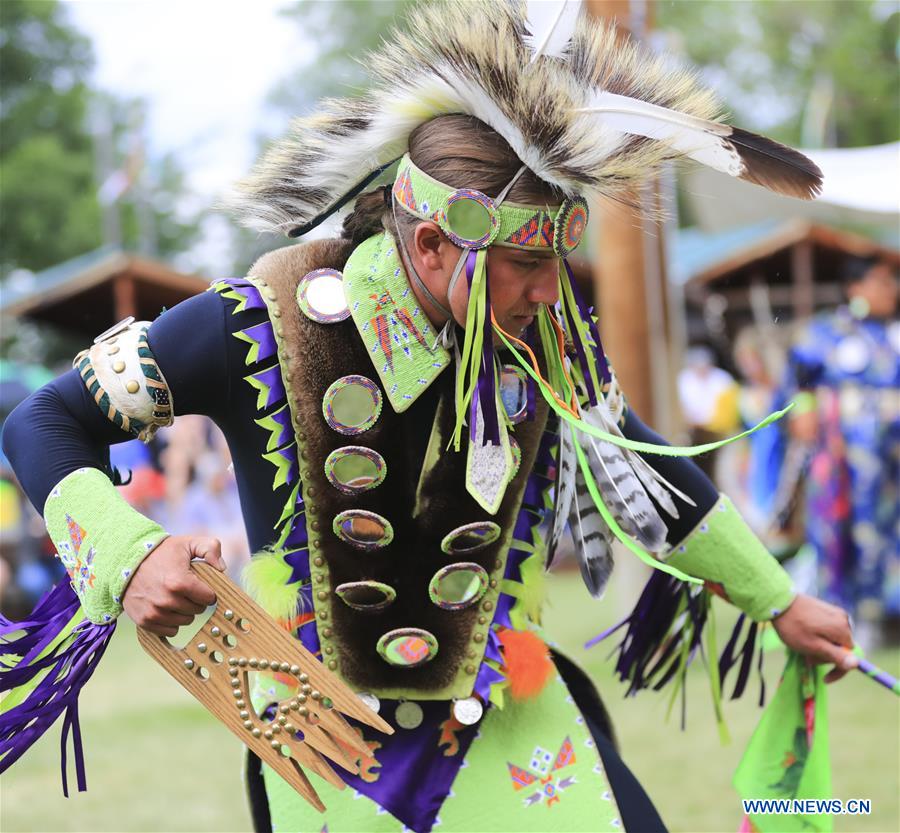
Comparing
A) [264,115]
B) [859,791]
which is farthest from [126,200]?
[859,791]

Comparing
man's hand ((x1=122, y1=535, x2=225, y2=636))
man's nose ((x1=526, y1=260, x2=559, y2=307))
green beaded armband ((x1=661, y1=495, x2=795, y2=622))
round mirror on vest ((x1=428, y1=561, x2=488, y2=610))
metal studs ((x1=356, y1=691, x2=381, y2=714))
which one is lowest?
metal studs ((x1=356, y1=691, x2=381, y2=714))

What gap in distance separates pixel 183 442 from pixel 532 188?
8.78 metres

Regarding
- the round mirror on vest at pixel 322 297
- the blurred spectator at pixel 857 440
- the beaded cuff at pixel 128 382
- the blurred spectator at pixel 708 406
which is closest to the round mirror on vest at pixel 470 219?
the round mirror on vest at pixel 322 297

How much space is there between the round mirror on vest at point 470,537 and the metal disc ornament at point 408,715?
0.90 ft

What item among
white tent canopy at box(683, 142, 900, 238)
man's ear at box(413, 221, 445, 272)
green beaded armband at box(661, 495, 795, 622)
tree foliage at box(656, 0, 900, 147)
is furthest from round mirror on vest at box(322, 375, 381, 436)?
tree foliage at box(656, 0, 900, 147)

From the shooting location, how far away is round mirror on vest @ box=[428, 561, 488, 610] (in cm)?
215

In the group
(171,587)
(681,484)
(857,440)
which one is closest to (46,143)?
(857,440)

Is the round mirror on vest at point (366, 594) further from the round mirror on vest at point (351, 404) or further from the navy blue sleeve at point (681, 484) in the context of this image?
the navy blue sleeve at point (681, 484)

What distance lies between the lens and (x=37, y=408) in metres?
2.03

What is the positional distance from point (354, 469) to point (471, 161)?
54cm

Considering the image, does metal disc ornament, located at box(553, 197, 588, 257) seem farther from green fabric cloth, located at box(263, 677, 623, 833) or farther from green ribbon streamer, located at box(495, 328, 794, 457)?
green fabric cloth, located at box(263, 677, 623, 833)

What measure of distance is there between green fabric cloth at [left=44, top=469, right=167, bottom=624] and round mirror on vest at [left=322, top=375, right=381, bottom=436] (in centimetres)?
35

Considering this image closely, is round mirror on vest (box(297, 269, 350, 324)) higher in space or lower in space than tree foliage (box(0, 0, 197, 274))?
higher

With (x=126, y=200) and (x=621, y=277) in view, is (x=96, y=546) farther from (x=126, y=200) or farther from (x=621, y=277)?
(x=126, y=200)
